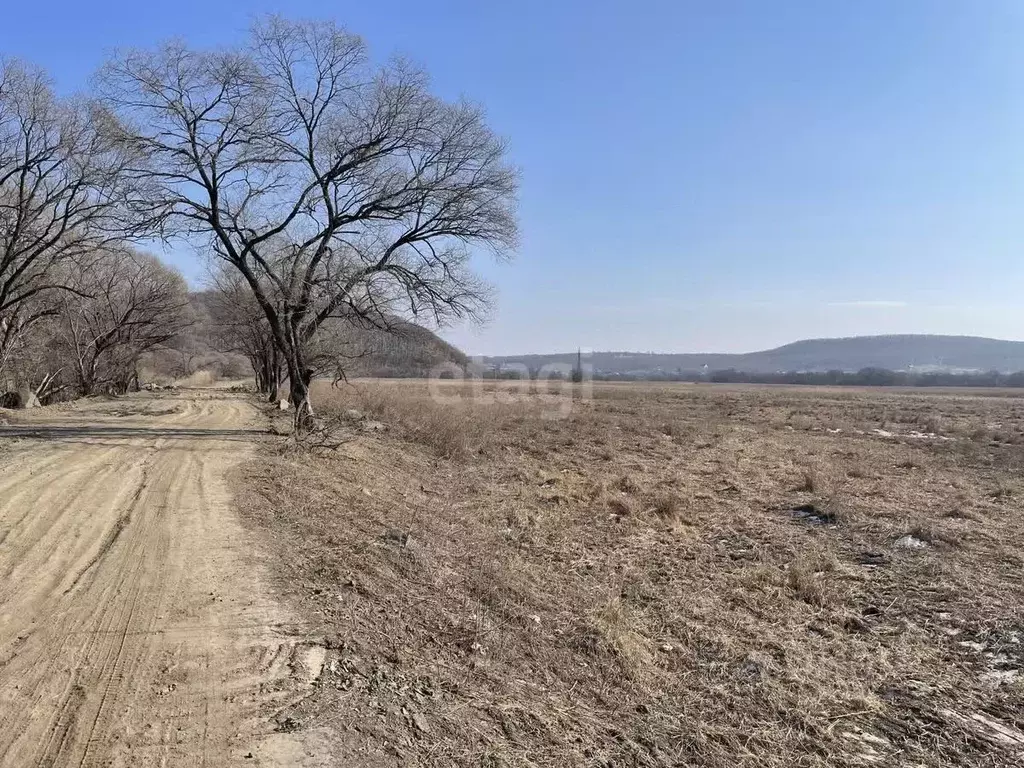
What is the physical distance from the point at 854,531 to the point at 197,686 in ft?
34.0

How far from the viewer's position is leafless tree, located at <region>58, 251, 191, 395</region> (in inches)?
1251

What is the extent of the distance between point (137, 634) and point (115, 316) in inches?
1355

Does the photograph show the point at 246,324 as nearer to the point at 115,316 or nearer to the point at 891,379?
the point at 115,316

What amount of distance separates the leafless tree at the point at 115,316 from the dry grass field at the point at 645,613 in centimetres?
2311

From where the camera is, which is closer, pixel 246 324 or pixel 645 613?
pixel 645 613

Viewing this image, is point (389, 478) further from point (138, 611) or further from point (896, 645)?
point (896, 645)

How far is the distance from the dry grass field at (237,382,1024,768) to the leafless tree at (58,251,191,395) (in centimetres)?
2311

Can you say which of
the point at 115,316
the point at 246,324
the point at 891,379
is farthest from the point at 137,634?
the point at 891,379

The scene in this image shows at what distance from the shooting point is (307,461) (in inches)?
511

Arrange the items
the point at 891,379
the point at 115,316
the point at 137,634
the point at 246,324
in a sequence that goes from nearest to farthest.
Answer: the point at 137,634 < the point at 246,324 < the point at 115,316 < the point at 891,379

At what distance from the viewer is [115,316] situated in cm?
3381

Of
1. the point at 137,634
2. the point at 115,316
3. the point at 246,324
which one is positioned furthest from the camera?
the point at 115,316

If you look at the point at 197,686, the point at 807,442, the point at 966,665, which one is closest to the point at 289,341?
the point at 197,686

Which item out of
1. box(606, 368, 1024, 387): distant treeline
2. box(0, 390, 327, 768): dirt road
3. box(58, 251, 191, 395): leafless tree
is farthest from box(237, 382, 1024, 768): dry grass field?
box(606, 368, 1024, 387): distant treeline
